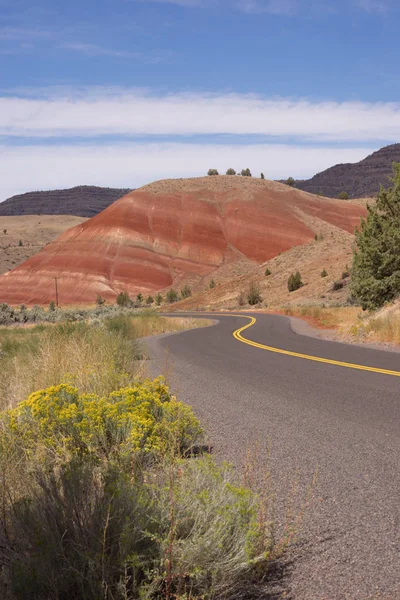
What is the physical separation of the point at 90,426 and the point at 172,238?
107635mm

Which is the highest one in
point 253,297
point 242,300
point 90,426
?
point 90,426

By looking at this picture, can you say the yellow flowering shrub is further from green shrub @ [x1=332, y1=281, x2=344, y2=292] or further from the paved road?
green shrub @ [x1=332, y1=281, x2=344, y2=292]

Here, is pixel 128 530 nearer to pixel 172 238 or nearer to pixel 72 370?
pixel 72 370

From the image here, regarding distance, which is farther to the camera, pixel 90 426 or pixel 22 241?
pixel 22 241

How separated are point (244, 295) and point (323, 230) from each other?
48503 millimetres

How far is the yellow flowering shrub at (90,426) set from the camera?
5238 mm

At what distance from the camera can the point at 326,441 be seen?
657 cm

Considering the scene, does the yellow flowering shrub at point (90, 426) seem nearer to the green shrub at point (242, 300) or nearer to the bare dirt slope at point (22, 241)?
the green shrub at point (242, 300)

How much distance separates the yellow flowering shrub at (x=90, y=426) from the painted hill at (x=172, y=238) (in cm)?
9385

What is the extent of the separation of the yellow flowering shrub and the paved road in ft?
2.89

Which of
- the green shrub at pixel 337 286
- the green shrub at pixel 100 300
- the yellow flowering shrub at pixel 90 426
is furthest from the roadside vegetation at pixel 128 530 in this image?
the green shrub at pixel 100 300

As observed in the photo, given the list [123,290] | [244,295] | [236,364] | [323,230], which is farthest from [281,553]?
[323,230]

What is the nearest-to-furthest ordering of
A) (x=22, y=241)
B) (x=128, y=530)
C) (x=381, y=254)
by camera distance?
(x=128, y=530)
(x=381, y=254)
(x=22, y=241)

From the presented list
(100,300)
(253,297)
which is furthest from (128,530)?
(100,300)
